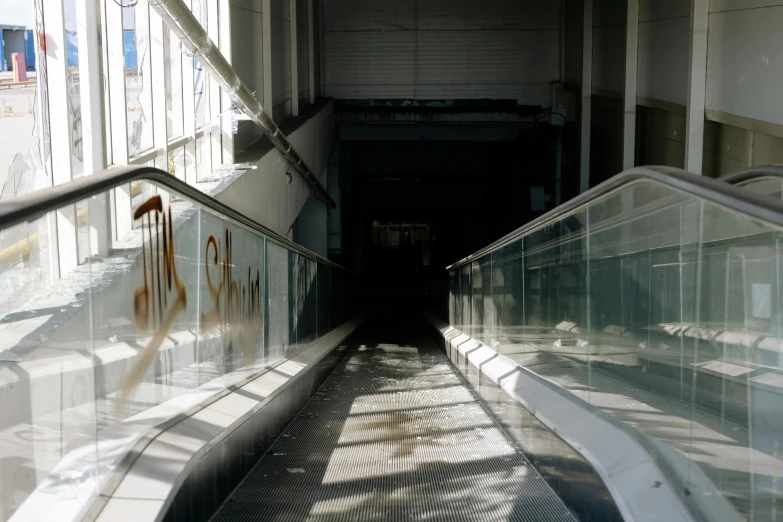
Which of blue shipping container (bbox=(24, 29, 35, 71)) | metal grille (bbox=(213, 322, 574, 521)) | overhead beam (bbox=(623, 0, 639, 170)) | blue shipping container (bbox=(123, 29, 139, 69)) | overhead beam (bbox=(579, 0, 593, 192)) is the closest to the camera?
metal grille (bbox=(213, 322, 574, 521))

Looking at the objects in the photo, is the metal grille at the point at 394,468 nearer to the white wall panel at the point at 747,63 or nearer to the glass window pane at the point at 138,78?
the glass window pane at the point at 138,78

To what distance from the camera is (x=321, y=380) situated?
6664mm

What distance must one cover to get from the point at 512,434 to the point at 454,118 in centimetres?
1286

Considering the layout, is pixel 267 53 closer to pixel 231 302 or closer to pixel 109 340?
pixel 231 302

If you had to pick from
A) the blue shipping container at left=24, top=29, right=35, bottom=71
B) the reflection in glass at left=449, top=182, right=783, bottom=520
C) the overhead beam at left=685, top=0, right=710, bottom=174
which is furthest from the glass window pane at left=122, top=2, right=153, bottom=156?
the overhead beam at left=685, top=0, right=710, bottom=174

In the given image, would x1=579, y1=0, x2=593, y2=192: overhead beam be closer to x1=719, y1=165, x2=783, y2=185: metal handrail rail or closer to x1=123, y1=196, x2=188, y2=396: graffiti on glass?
x1=719, y1=165, x2=783, y2=185: metal handrail rail

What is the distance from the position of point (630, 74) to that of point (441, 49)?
5914mm

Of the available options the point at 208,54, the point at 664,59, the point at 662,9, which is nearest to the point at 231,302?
the point at 208,54

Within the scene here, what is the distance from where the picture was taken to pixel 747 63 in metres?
7.75

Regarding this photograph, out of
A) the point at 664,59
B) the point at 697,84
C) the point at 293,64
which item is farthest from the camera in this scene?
the point at 293,64

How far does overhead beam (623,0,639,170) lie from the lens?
1160 centimetres

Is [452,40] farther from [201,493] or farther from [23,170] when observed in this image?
[201,493]

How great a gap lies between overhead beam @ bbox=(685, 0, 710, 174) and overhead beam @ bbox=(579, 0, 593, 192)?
17.9 ft

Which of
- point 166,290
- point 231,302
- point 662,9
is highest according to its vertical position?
point 662,9
